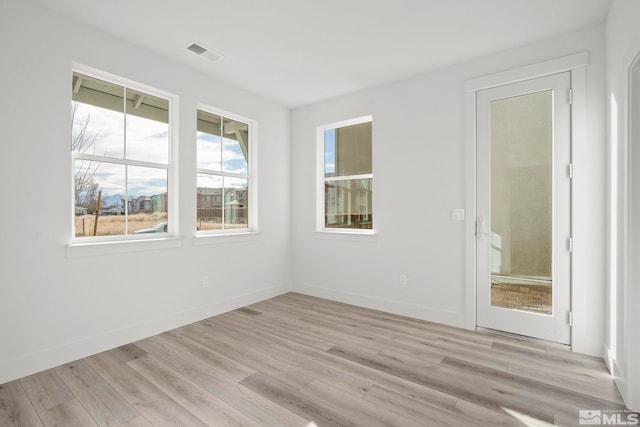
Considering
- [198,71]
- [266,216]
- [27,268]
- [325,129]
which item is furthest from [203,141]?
[27,268]

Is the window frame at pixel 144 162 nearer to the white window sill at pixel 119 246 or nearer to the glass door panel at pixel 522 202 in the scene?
the white window sill at pixel 119 246

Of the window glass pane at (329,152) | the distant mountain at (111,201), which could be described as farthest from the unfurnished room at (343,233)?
the window glass pane at (329,152)

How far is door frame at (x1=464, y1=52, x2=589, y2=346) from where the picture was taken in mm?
2791

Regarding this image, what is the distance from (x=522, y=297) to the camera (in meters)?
3.11

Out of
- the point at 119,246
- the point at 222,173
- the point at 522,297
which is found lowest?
the point at 522,297

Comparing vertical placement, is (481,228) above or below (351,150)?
below

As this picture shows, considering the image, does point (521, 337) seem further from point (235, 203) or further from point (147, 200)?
point (147, 200)

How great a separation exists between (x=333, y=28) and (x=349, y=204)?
2.28 meters

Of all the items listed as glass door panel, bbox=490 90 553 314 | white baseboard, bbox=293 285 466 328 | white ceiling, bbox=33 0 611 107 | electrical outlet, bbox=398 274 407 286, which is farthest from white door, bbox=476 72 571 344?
electrical outlet, bbox=398 274 407 286

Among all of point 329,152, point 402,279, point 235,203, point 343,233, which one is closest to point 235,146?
point 235,203

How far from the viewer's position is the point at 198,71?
360 centimetres

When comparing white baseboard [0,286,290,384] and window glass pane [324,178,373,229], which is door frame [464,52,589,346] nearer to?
window glass pane [324,178,373,229]

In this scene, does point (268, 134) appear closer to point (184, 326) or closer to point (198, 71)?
point (198, 71)

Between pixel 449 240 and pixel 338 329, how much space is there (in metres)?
1.54
